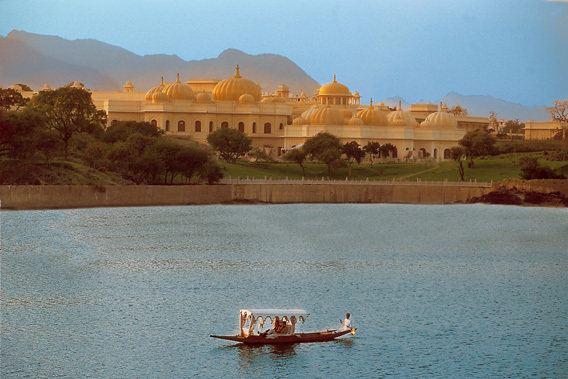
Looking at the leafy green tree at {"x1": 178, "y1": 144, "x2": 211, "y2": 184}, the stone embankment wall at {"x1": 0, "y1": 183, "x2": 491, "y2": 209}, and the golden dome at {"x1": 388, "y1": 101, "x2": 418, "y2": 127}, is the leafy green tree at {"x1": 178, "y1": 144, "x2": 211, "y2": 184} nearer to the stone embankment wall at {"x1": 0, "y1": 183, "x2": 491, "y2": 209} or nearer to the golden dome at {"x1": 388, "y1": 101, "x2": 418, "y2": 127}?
the stone embankment wall at {"x1": 0, "y1": 183, "x2": 491, "y2": 209}

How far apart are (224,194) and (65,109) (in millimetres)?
17691

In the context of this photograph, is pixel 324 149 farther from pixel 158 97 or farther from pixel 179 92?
pixel 179 92

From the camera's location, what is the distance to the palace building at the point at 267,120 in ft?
502

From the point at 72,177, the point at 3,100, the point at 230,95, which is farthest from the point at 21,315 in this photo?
the point at 230,95

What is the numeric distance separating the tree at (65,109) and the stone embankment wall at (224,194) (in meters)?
12.4

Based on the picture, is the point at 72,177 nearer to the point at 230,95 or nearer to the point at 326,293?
the point at 326,293

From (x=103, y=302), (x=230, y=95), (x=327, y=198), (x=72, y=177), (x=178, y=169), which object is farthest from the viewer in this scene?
(x=230, y=95)

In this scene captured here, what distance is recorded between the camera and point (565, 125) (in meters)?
174

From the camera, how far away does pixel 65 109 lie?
104625mm

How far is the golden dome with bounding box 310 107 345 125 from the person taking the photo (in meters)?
152

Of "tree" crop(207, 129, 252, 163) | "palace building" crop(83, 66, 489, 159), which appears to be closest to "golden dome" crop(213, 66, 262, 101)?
"palace building" crop(83, 66, 489, 159)

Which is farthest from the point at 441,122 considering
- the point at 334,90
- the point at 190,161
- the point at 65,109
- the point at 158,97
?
the point at 65,109

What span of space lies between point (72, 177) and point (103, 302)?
4329 cm

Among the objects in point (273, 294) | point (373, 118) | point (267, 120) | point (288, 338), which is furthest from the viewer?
point (267, 120)
